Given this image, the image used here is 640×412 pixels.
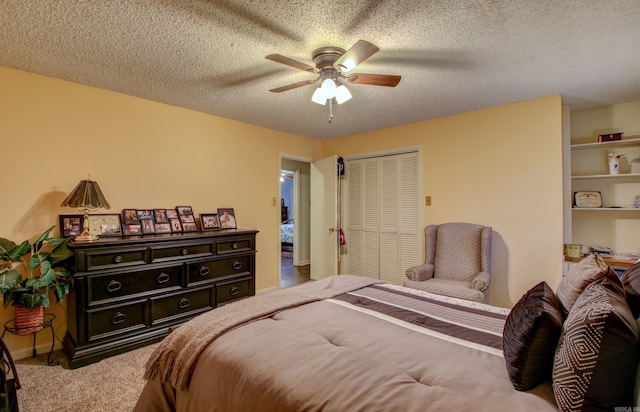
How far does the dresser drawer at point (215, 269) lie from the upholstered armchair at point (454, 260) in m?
1.82

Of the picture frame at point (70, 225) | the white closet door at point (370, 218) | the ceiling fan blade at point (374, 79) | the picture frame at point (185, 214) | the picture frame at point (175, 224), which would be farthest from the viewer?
the white closet door at point (370, 218)

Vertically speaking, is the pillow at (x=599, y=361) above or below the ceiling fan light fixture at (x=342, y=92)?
below

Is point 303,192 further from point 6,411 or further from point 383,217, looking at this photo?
point 6,411

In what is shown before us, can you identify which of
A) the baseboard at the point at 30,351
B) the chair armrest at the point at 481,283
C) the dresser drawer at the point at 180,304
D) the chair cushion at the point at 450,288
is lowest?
the baseboard at the point at 30,351

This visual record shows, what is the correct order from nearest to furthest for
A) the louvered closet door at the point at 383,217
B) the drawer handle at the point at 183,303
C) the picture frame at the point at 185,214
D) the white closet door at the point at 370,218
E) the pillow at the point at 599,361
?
the pillow at the point at 599,361 → the drawer handle at the point at 183,303 → the picture frame at the point at 185,214 → the louvered closet door at the point at 383,217 → the white closet door at the point at 370,218

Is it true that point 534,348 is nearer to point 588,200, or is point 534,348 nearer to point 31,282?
point 31,282

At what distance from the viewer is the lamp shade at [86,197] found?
94.6 inches

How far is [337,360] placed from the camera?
112cm

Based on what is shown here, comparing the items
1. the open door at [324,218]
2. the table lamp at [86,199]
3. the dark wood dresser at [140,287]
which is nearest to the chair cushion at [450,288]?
the open door at [324,218]

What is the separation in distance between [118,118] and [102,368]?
88.3 inches

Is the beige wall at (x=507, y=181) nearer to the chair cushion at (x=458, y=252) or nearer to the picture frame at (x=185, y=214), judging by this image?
the chair cushion at (x=458, y=252)

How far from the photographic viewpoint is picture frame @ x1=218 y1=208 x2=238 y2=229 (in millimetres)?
3555

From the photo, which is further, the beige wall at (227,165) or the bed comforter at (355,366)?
the beige wall at (227,165)

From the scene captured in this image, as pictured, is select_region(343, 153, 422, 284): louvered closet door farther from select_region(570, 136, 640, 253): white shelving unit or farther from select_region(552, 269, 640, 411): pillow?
select_region(552, 269, 640, 411): pillow
